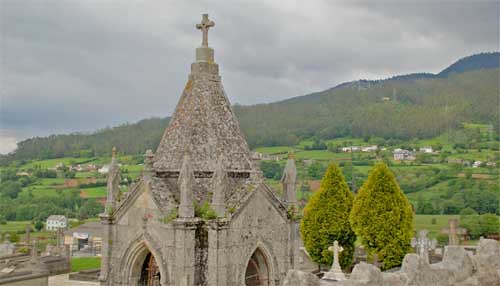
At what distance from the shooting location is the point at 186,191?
315 inches

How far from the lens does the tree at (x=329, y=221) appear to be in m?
29.5

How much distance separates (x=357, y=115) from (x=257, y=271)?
10554cm

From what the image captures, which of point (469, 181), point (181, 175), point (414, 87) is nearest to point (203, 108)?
point (181, 175)

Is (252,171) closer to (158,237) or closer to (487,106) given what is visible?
(158,237)

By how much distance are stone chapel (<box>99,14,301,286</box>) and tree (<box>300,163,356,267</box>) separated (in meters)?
20.7

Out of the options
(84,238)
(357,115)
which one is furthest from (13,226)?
(357,115)

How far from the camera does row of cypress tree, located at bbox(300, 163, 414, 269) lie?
2747 cm

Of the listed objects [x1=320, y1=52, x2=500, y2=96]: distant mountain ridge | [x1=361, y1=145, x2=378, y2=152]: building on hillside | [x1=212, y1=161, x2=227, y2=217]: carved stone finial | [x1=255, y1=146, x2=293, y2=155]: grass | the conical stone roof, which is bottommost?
[x1=212, y1=161, x2=227, y2=217]: carved stone finial

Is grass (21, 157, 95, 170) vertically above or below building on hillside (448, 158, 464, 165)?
Answer: above

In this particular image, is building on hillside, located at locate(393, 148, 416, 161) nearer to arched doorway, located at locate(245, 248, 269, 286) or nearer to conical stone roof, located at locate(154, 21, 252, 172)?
arched doorway, located at locate(245, 248, 269, 286)

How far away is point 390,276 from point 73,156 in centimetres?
10226

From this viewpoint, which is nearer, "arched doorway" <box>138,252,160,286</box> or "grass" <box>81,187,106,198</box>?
"arched doorway" <box>138,252,160,286</box>

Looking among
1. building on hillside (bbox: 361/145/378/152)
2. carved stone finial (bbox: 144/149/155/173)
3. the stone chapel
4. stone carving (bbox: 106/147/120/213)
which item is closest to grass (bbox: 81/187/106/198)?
building on hillside (bbox: 361/145/378/152)

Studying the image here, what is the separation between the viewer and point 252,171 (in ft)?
29.6
